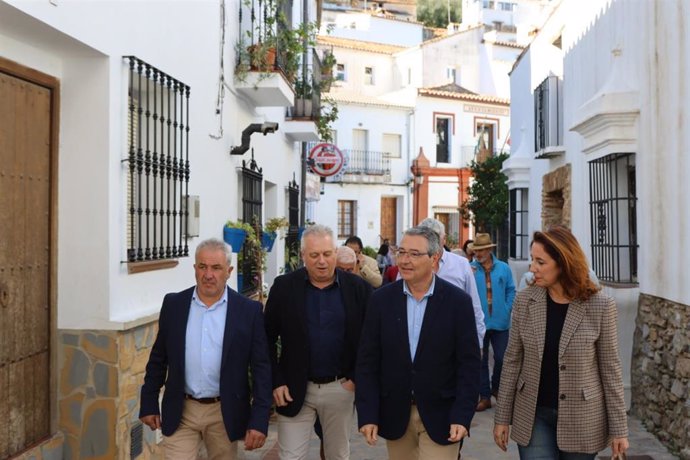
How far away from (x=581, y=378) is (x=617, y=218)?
507 centimetres

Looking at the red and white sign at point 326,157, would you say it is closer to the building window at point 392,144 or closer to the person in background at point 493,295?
the person in background at point 493,295

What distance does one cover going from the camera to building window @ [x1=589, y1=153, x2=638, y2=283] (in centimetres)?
833

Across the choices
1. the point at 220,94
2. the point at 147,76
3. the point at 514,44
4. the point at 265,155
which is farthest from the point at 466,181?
the point at 147,76

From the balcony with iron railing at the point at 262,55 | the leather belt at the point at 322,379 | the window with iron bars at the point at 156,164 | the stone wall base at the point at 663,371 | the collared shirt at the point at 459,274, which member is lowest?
the stone wall base at the point at 663,371

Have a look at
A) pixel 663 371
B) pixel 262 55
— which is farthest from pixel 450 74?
pixel 663 371

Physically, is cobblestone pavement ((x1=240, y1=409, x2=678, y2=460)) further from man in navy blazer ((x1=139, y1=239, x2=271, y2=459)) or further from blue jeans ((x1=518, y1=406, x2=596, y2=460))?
blue jeans ((x1=518, y1=406, x2=596, y2=460))

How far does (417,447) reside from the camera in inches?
166

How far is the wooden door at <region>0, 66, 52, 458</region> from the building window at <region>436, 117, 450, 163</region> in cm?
2897

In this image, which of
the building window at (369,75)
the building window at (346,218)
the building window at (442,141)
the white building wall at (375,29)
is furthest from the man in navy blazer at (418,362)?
the white building wall at (375,29)

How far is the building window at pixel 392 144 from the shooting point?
32969 mm

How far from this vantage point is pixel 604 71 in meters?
8.84

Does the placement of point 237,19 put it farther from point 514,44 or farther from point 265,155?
point 514,44

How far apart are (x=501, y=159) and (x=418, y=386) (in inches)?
713

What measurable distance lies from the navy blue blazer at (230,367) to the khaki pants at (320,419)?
0.37 metres
